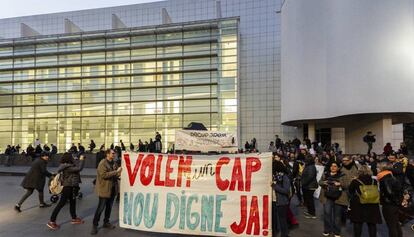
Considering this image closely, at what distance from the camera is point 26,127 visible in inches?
1487

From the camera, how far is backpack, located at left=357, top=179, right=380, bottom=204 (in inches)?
249

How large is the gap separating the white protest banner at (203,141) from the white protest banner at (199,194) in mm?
10558

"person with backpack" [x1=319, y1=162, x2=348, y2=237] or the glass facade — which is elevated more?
the glass facade

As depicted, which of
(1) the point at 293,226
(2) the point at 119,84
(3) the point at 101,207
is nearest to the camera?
(3) the point at 101,207

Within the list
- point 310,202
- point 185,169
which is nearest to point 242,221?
point 185,169

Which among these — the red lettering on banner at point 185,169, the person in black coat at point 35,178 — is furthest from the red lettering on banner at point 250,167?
the person in black coat at point 35,178

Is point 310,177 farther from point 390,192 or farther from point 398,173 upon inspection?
point 390,192

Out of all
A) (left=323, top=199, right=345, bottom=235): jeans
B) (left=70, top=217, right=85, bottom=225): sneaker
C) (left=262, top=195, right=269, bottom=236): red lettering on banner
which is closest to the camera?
(left=262, top=195, right=269, bottom=236): red lettering on banner

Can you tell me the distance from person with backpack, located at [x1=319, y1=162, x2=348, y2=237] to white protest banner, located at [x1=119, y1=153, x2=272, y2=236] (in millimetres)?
1648

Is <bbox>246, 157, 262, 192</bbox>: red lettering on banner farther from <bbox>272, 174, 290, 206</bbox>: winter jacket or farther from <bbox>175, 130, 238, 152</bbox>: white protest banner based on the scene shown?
<bbox>175, 130, 238, 152</bbox>: white protest banner

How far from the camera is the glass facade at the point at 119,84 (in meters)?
33.8

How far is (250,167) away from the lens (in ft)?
21.7

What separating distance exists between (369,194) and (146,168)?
4.46 metres

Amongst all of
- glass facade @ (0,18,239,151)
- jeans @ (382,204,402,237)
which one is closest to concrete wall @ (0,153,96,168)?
glass facade @ (0,18,239,151)
